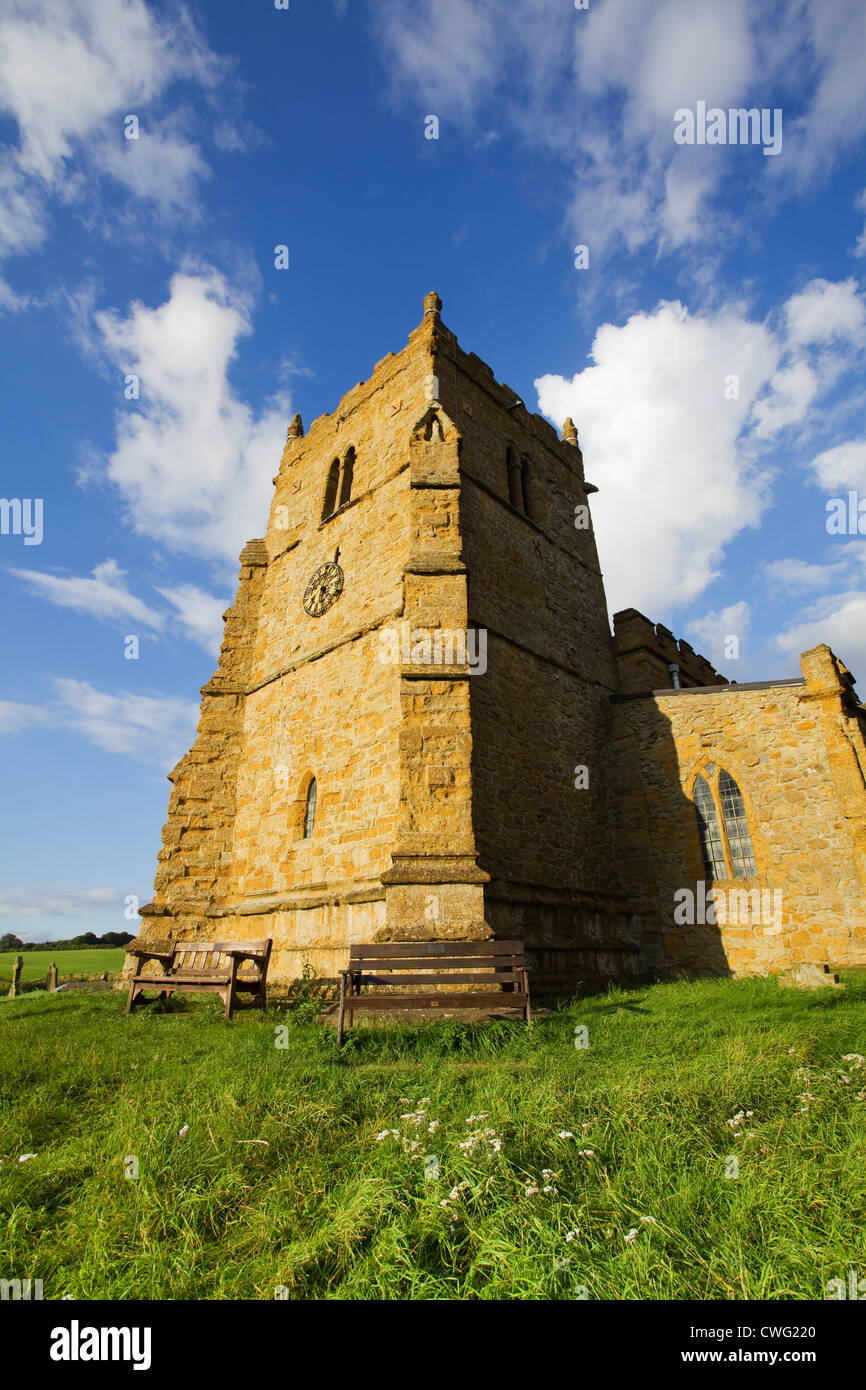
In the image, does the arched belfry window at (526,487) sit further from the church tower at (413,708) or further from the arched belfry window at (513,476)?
the arched belfry window at (513,476)

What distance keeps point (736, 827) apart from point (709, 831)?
0.50m

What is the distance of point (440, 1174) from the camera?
295 cm

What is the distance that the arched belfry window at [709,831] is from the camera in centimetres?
1223

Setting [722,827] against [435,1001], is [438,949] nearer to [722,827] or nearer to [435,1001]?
[435,1001]

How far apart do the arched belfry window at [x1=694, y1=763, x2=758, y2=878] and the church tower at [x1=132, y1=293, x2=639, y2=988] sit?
6.28 feet

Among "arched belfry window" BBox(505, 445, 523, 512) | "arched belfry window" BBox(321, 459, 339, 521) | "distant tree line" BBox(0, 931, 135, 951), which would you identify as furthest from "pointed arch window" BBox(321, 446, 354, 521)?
"distant tree line" BBox(0, 931, 135, 951)

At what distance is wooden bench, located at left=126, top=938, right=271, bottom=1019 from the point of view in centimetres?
816

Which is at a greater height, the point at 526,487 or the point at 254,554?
the point at 526,487

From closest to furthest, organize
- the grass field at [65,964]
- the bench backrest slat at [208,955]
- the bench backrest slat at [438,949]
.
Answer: the bench backrest slat at [438,949], the bench backrest slat at [208,955], the grass field at [65,964]

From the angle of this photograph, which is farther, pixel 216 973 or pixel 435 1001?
pixel 216 973

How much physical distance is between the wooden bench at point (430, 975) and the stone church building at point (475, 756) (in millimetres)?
823

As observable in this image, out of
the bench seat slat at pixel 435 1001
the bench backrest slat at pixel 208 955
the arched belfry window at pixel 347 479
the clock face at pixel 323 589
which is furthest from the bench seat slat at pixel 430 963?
the arched belfry window at pixel 347 479

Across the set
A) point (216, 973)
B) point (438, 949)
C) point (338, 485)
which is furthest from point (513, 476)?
point (216, 973)
